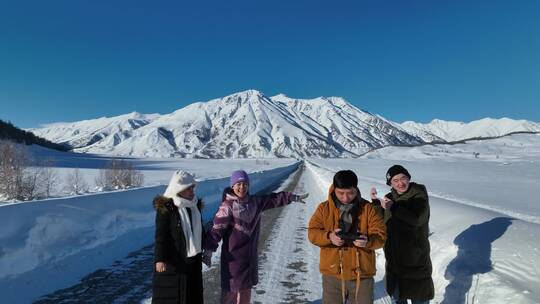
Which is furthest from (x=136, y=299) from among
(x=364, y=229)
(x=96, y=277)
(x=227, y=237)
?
(x=364, y=229)

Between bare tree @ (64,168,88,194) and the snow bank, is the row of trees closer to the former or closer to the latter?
bare tree @ (64,168,88,194)

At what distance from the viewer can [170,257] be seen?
3.78 m

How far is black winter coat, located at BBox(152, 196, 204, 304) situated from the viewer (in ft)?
12.3

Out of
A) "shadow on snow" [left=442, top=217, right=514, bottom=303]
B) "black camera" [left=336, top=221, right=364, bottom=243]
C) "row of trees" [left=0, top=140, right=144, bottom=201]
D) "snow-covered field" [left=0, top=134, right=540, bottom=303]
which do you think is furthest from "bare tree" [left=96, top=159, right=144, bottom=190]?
"black camera" [left=336, top=221, right=364, bottom=243]

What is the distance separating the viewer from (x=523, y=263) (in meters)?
4.36

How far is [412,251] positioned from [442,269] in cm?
163

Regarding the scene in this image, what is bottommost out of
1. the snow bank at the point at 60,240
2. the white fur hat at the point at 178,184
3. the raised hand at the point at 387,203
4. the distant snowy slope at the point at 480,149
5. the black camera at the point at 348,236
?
the snow bank at the point at 60,240

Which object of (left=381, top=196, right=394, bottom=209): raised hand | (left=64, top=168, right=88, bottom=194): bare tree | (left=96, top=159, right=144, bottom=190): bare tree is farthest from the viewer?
(left=96, top=159, right=144, bottom=190): bare tree

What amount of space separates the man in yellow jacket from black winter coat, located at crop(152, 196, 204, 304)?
1201 millimetres

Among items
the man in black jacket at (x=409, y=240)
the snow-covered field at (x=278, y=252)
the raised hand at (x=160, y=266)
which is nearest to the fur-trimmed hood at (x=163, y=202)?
the raised hand at (x=160, y=266)

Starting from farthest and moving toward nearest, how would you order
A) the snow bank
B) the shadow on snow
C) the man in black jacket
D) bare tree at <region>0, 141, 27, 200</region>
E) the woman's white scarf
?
bare tree at <region>0, 141, 27, 200</region>, the snow bank, the shadow on snow, the man in black jacket, the woman's white scarf

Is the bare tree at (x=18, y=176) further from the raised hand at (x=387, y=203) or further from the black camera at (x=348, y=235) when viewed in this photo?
the black camera at (x=348, y=235)

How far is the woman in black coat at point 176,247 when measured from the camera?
3.75 metres

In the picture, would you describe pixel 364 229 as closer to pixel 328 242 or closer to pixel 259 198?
pixel 328 242
